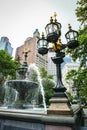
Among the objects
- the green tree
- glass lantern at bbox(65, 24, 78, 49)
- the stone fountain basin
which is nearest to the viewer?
glass lantern at bbox(65, 24, 78, 49)

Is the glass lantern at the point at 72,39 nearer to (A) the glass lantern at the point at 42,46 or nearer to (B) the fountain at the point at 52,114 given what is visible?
(B) the fountain at the point at 52,114

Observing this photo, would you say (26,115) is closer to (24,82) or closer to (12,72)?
(24,82)

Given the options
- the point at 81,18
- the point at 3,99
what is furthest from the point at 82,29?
the point at 3,99

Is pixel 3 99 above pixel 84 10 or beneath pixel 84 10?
beneath

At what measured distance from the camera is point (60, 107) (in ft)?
14.1

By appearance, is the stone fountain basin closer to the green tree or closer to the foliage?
the green tree

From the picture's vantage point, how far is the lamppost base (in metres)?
4.14

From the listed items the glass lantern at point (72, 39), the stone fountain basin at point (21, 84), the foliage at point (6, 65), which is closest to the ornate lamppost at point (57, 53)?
the glass lantern at point (72, 39)

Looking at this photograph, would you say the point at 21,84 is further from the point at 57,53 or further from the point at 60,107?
the point at 60,107

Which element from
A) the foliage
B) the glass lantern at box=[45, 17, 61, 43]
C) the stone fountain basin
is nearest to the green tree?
the stone fountain basin

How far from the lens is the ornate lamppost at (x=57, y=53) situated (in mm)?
A: 4337

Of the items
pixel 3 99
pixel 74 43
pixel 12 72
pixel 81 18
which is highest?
pixel 81 18

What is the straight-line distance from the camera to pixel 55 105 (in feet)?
14.6

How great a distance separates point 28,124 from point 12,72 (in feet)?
85.6
